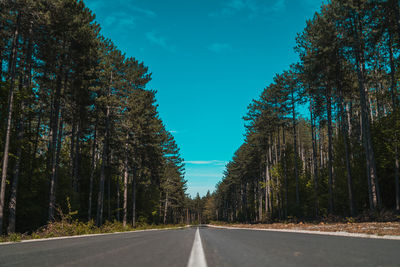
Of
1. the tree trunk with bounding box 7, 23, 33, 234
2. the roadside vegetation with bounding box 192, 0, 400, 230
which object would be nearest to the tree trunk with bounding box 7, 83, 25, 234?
the tree trunk with bounding box 7, 23, 33, 234

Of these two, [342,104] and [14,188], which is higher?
[342,104]

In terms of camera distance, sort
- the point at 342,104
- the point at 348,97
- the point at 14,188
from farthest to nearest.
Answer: the point at 348,97 → the point at 342,104 → the point at 14,188

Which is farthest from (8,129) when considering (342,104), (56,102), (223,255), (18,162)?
(342,104)

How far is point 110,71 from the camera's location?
939 inches

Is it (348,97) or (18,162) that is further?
(348,97)

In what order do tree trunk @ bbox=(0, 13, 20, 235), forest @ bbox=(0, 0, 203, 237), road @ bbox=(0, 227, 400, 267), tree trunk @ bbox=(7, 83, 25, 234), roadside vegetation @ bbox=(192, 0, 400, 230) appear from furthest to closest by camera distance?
roadside vegetation @ bbox=(192, 0, 400, 230), forest @ bbox=(0, 0, 203, 237), tree trunk @ bbox=(7, 83, 25, 234), tree trunk @ bbox=(0, 13, 20, 235), road @ bbox=(0, 227, 400, 267)

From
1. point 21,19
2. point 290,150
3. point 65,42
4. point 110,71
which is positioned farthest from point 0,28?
point 290,150

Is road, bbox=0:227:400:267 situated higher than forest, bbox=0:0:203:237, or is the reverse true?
forest, bbox=0:0:203:237

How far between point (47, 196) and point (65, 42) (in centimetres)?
1251

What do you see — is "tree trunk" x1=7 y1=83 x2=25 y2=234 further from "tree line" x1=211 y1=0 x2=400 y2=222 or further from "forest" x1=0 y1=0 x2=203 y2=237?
"tree line" x1=211 y1=0 x2=400 y2=222

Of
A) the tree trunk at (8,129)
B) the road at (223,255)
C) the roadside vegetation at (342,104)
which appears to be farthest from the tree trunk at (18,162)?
the roadside vegetation at (342,104)

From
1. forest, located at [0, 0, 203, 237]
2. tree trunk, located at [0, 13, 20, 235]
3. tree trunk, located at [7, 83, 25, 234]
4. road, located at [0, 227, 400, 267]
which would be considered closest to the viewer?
road, located at [0, 227, 400, 267]

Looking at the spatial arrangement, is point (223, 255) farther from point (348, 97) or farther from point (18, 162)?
point (348, 97)

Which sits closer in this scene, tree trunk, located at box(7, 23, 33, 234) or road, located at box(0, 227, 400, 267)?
road, located at box(0, 227, 400, 267)
